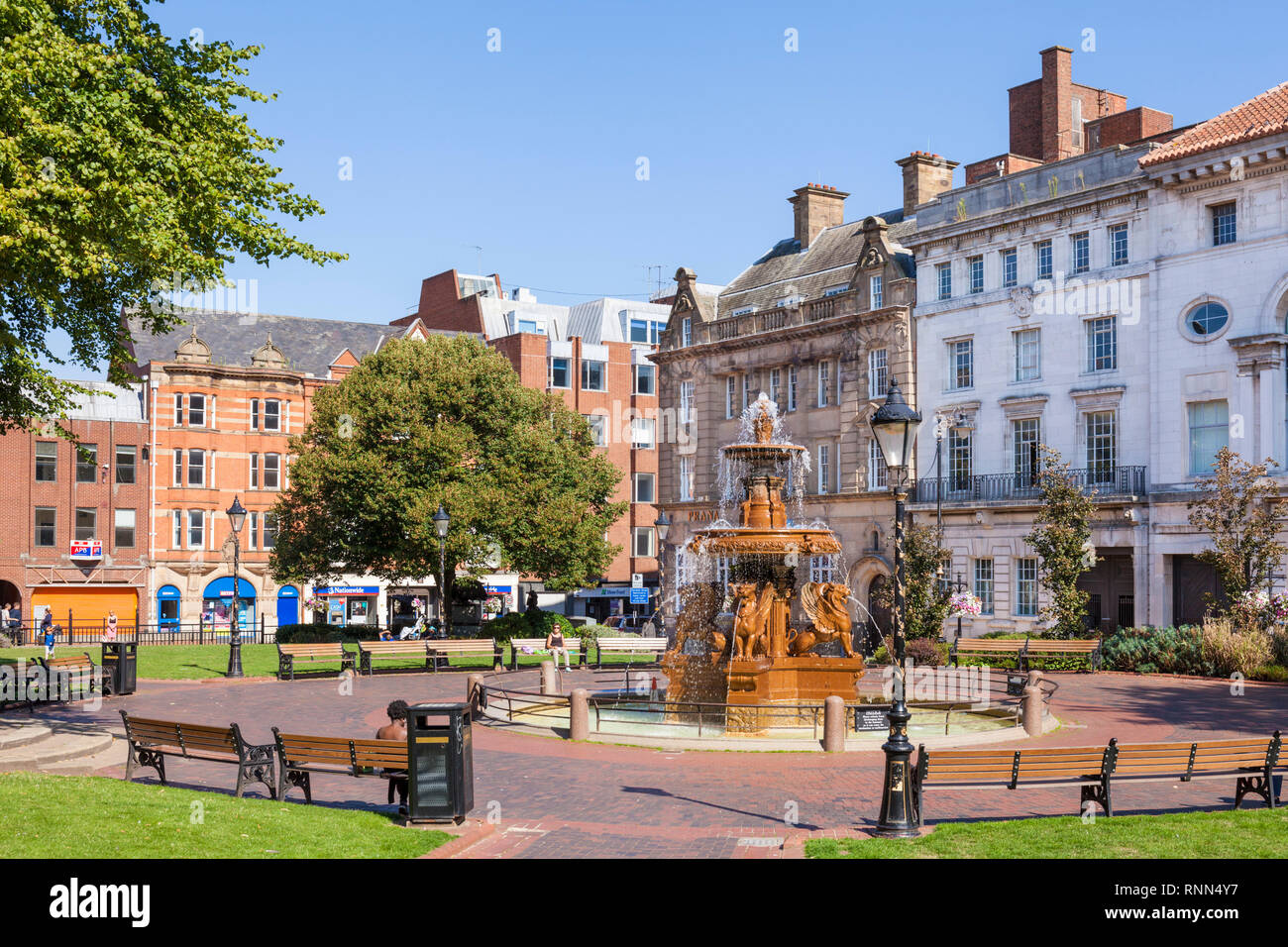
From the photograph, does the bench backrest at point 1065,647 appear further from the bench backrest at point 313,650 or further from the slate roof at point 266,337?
the slate roof at point 266,337

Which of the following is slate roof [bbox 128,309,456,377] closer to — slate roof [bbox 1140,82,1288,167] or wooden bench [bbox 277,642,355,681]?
wooden bench [bbox 277,642,355,681]

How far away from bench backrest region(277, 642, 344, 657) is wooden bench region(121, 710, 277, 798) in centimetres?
1692

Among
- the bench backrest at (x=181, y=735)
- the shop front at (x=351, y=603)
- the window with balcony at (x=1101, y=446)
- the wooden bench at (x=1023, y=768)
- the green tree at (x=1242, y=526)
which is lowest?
the shop front at (x=351, y=603)

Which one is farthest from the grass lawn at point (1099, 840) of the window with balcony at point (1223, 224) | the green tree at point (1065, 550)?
the window with balcony at point (1223, 224)

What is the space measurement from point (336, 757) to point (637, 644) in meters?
21.8

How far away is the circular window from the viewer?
37.8m

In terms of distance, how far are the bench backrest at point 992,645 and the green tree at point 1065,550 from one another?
2086 mm

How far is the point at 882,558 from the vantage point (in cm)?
4794

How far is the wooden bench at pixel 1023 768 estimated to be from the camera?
46.3 feet

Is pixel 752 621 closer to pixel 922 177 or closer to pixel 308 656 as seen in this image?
pixel 308 656

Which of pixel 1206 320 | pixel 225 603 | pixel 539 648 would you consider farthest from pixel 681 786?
pixel 225 603

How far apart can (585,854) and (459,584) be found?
36.4 m

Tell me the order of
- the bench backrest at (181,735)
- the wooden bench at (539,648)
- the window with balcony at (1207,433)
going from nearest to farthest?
the bench backrest at (181,735) < the wooden bench at (539,648) < the window with balcony at (1207,433)

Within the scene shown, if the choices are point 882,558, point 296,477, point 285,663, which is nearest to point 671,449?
point 882,558
